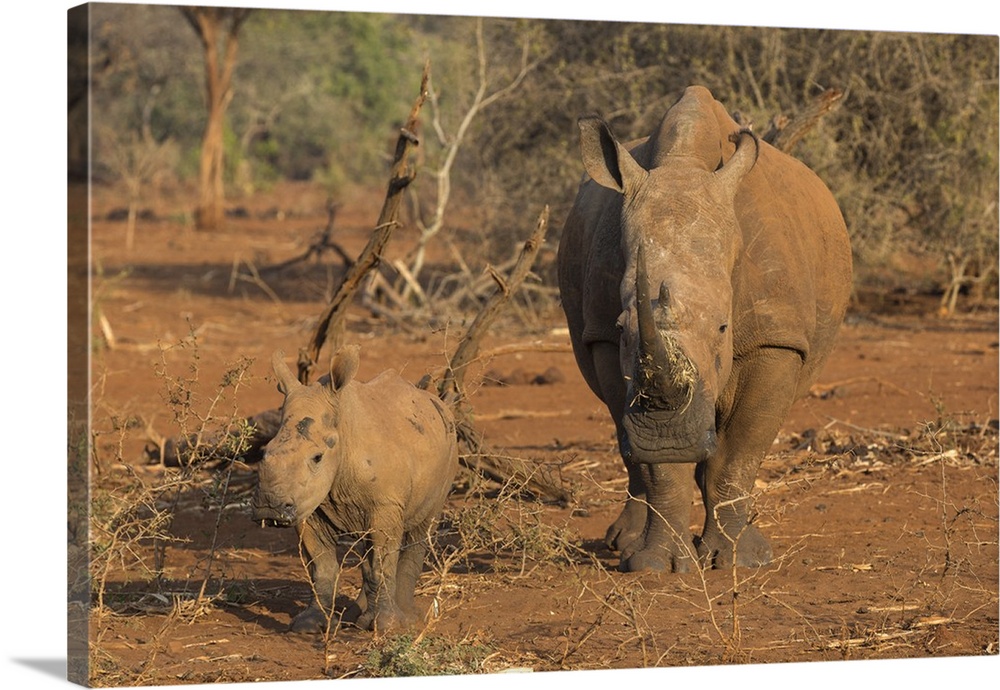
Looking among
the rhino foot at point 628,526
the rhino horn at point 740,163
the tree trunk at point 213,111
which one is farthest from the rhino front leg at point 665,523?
the tree trunk at point 213,111

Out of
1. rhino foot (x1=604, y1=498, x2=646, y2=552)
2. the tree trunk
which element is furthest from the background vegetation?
the tree trunk

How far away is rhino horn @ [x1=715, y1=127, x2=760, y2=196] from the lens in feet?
21.0

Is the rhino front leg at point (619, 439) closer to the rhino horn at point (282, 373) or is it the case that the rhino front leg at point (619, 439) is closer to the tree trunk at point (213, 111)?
the rhino horn at point (282, 373)

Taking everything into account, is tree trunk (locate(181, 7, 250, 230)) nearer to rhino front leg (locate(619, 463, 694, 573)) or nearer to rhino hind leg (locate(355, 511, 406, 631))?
rhino front leg (locate(619, 463, 694, 573))

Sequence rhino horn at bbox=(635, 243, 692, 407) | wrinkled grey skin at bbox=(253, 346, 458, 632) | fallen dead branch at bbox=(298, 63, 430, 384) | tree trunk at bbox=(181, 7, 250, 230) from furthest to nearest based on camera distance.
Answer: tree trunk at bbox=(181, 7, 250, 230)
fallen dead branch at bbox=(298, 63, 430, 384)
wrinkled grey skin at bbox=(253, 346, 458, 632)
rhino horn at bbox=(635, 243, 692, 407)

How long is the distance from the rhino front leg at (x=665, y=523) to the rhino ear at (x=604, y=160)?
1279 millimetres

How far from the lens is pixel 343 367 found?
237 inches

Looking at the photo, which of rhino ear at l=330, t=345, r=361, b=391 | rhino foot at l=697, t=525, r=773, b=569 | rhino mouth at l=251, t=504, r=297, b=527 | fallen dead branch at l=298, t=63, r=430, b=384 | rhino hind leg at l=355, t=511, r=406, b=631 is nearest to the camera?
rhino mouth at l=251, t=504, r=297, b=527

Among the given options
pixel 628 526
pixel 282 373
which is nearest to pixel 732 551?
pixel 628 526

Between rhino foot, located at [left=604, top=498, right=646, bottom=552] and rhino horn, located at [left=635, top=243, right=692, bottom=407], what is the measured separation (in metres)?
2.07

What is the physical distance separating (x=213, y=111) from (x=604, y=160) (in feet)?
65.5

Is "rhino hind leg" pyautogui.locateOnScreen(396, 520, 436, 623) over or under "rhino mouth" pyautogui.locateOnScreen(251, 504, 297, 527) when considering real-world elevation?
under

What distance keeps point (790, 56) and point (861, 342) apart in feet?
8.84

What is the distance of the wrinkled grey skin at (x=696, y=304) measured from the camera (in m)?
5.80
